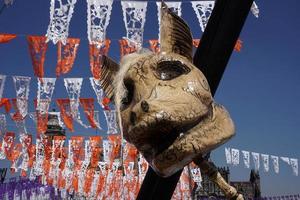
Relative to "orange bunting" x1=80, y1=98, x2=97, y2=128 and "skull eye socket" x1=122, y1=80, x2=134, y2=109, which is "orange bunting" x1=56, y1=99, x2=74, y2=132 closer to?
"orange bunting" x1=80, y1=98, x2=97, y2=128

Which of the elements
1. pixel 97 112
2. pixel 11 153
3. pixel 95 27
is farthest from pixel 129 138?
pixel 11 153

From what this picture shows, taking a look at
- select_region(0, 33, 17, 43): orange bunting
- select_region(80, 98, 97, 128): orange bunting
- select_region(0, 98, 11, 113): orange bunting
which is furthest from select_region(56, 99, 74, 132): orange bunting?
select_region(0, 33, 17, 43): orange bunting

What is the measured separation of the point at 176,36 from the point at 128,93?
0.74 feet

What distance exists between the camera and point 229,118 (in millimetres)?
997

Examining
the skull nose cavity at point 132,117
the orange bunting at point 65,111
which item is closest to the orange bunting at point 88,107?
the orange bunting at point 65,111

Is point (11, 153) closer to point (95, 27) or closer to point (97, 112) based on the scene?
point (97, 112)

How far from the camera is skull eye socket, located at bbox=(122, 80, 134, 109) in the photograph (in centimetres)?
103

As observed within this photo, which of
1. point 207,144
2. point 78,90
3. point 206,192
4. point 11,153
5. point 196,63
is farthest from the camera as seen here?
point 206,192

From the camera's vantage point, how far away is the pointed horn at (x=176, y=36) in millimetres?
1045

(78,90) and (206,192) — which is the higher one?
(78,90)

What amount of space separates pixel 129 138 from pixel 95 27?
7.80 m

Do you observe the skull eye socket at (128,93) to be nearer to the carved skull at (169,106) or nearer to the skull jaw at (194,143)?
the carved skull at (169,106)

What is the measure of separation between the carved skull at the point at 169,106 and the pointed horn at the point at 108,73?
0.05m

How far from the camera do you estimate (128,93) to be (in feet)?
3.43
